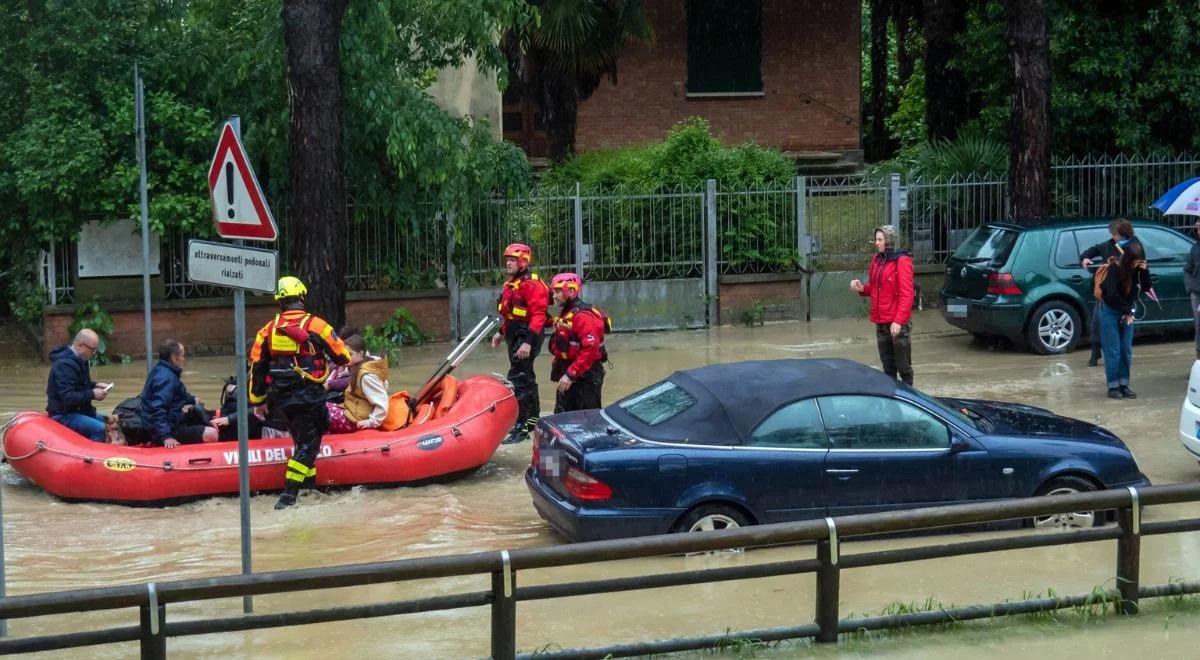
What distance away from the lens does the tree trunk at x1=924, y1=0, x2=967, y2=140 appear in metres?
24.6

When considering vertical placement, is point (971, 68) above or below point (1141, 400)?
above

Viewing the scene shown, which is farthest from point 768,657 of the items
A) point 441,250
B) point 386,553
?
point 441,250

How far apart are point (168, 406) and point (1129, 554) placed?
6981 millimetres

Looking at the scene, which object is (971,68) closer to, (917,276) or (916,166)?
(916,166)

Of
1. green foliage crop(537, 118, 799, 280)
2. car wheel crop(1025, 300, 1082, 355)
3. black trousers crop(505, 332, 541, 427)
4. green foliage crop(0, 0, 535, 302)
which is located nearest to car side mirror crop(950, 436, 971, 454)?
black trousers crop(505, 332, 541, 427)

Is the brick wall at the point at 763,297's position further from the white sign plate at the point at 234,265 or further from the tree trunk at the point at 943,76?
the white sign plate at the point at 234,265

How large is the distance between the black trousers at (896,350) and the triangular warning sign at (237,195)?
23.5 feet

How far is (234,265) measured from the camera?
312 inches

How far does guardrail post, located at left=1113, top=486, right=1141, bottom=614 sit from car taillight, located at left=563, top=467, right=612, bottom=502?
2.99 m

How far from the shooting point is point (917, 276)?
2047cm

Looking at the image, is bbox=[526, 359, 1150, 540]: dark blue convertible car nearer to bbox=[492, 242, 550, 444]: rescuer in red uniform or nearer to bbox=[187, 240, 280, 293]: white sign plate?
bbox=[187, 240, 280, 293]: white sign plate

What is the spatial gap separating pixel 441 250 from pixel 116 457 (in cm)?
830

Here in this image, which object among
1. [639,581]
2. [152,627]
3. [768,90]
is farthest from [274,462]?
[768,90]

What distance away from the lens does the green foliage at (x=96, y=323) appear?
675 inches
